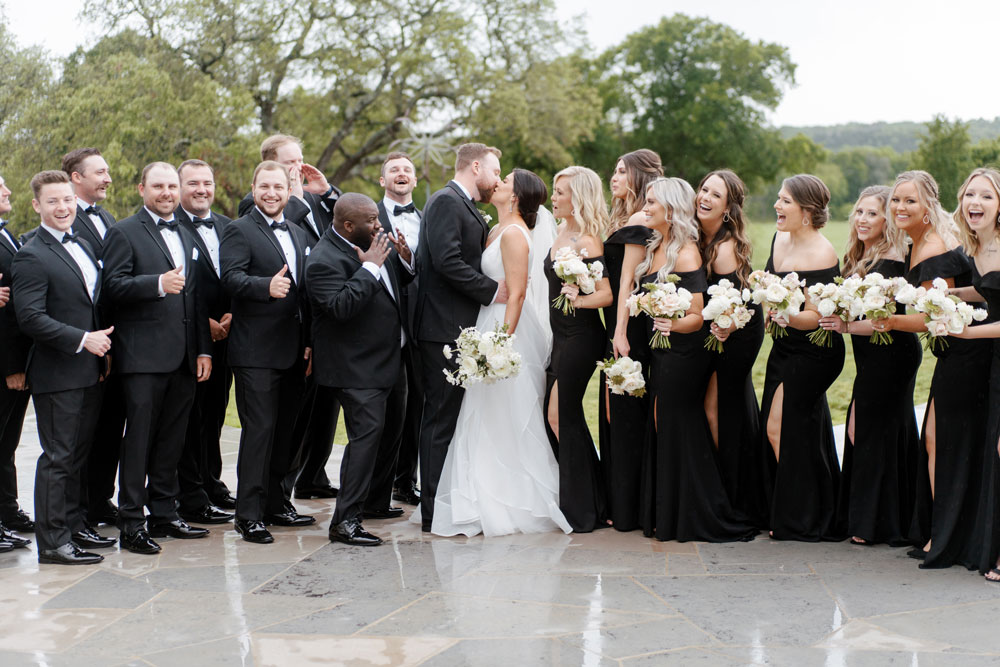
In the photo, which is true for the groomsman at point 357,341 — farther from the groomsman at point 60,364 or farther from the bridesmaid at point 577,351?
the groomsman at point 60,364

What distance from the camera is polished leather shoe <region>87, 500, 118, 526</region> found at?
6.89 metres

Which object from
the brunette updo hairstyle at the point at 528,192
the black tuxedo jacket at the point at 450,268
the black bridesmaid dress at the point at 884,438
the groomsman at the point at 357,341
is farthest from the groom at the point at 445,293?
the black bridesmaid dress at the point at 884,438

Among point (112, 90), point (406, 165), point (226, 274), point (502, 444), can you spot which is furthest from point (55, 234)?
point (112, 90)

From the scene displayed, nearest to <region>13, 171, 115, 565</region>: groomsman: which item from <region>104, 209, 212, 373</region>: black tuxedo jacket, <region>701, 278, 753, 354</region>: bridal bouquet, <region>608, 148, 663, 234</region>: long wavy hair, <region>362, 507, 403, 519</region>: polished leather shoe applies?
<region>104, 209, 212, 373</region>: black tuxedo jacket

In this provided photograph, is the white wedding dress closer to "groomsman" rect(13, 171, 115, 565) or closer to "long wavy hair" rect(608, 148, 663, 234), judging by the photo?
"long wavy hair" rect(608, 148, 663, 234)

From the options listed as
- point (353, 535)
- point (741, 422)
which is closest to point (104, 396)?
point (353, 535)

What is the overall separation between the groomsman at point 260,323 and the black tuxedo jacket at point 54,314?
2.77 feet

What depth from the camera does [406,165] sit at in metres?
7.51

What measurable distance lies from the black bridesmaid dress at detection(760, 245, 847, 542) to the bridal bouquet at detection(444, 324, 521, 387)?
1602 mm

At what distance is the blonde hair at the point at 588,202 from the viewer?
21.5 ft

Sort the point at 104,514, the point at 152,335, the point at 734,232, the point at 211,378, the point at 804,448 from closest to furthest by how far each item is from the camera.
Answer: the point at 152,335, the point at 804,448, the point at 734,232, the point at 104,514, the point at 211,378

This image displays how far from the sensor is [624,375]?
6.45m

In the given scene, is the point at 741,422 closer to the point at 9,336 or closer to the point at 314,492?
the point at 314,492

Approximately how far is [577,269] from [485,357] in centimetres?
79
